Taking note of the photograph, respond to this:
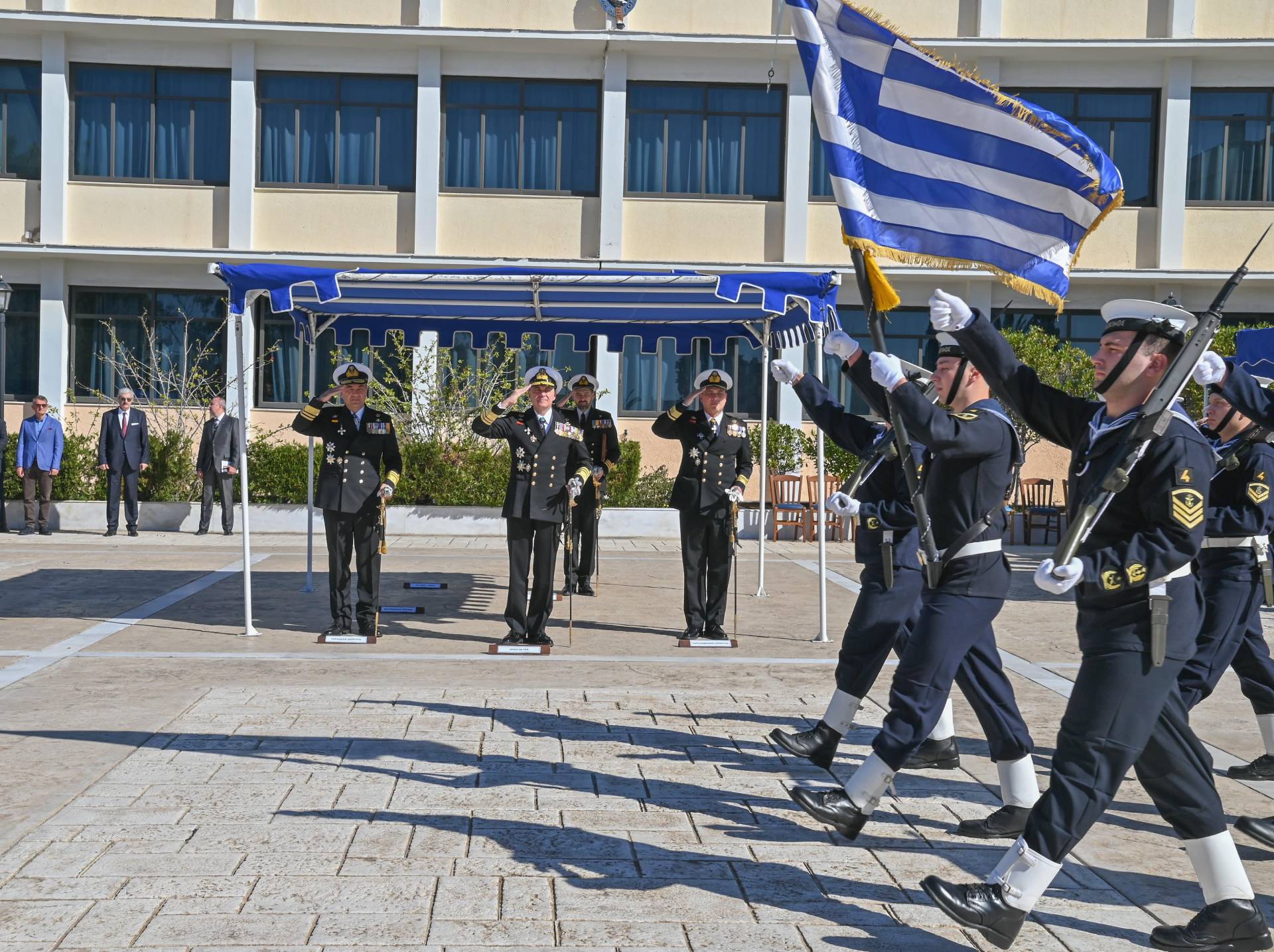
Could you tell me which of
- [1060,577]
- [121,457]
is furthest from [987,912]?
[121,457]

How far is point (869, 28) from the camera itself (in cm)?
545

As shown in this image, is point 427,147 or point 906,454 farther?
point 427,147

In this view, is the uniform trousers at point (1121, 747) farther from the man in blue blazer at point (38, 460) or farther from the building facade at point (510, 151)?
the building facade at point (510, 151)

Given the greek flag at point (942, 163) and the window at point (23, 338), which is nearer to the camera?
the greek flag at point (942, 163)

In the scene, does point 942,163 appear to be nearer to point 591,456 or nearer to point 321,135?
point 591,456

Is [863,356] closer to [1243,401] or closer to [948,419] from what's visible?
[948,419]

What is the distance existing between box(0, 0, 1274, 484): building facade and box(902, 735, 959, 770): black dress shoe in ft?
52.7

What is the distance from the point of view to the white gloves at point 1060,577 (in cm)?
379

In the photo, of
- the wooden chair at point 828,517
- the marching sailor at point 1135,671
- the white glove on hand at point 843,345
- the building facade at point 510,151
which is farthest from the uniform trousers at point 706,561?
the building facade at point 510,151

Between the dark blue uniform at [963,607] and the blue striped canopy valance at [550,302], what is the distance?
149 inches

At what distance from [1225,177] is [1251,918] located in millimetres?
21417

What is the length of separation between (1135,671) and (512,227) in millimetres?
19342

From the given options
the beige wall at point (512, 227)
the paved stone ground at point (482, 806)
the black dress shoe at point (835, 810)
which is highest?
the beige wall at point (512, 227)

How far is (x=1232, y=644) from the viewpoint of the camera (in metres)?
5.72
